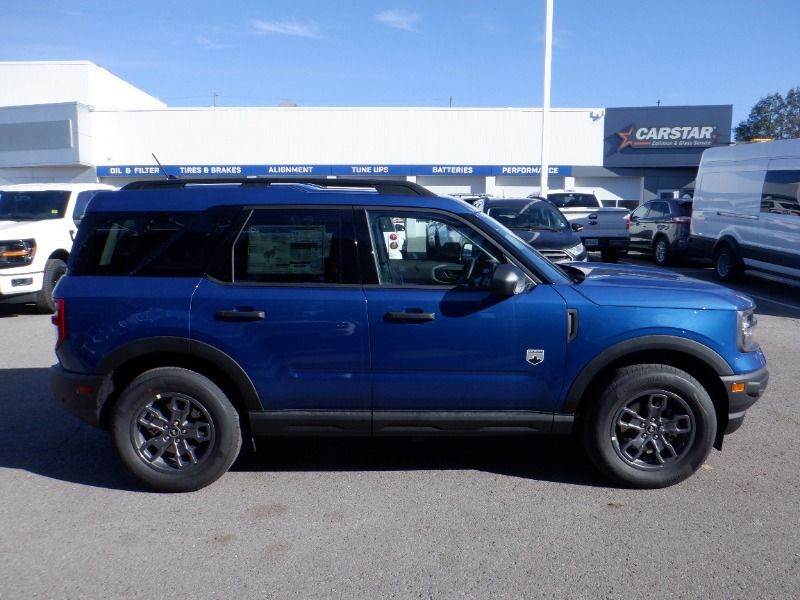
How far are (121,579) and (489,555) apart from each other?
1829mm

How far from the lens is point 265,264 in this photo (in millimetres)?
4559

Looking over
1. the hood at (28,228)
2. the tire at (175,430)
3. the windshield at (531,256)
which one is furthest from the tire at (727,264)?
the tire at (175,430)

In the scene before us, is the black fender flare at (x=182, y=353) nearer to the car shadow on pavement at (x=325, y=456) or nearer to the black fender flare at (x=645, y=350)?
the car shadow on pavement at (x=325, y=456)

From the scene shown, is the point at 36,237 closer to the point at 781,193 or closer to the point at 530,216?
the point at 530,216

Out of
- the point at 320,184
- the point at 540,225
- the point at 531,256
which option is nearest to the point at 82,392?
the point at 320,184

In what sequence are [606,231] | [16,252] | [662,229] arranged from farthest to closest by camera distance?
[606,231] < [662,229] < [16,252]

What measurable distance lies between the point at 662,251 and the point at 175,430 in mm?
15827

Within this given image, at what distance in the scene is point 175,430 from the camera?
4562 mm

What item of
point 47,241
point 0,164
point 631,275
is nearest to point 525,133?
point 0,164

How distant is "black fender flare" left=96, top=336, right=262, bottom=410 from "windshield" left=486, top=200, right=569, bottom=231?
29.5ft

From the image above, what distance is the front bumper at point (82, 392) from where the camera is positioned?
4.51m

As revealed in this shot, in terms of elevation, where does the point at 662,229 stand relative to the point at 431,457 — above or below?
above

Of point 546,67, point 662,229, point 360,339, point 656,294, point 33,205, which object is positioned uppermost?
point 546,67

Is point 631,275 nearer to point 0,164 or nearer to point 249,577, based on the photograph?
point 249,577
